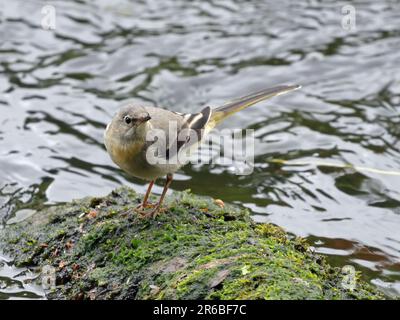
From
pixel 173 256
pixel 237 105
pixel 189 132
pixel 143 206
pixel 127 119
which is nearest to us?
pixel 173 256

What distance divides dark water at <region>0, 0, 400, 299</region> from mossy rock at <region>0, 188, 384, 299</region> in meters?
0.50

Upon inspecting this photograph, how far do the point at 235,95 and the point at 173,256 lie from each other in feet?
21.8

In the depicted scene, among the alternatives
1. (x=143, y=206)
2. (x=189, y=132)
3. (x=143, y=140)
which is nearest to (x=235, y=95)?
(x=189, y=132)

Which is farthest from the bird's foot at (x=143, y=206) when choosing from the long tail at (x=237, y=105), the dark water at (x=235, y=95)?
the long tail at (x=237, y=105)

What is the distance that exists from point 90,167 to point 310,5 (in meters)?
7.20

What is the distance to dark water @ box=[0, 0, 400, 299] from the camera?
8.55 m

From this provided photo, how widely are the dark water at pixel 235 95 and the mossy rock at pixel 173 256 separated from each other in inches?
19.8

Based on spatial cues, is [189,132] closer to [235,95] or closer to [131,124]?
[131,124]

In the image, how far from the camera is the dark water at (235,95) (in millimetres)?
8555

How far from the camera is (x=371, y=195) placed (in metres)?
8.89

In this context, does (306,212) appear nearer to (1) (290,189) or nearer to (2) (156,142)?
(1) (290,189)

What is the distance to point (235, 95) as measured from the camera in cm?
1187

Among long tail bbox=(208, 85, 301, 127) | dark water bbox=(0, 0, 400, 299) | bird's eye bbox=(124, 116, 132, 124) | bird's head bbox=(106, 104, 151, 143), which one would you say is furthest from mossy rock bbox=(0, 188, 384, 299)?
long tail bbox=(208, 85, 301, 127)

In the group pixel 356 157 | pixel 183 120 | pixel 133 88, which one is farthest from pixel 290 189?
pixel 133 88
